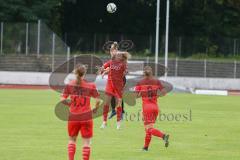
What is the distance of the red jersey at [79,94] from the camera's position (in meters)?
13.2

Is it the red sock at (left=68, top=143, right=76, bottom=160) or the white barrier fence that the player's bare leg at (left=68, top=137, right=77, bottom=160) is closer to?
the red sock at (left=68, top=143, right=76, bottom=160)

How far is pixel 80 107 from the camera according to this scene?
13289 mm

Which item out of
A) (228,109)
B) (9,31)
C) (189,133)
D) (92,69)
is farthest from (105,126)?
(9,31)

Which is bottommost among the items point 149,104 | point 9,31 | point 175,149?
point 175,149

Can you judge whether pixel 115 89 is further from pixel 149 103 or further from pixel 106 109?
pixel 149 103

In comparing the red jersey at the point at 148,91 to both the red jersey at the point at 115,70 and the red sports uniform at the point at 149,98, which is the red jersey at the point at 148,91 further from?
the red jersey at the point at 115,70

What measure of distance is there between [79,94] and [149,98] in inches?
123

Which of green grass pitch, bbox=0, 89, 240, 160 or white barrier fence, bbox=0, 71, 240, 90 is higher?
white barrier fence, bbox=0, 71, 240, 90

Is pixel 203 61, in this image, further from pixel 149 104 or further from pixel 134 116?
pixel 149 104

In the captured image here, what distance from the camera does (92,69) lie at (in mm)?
47406

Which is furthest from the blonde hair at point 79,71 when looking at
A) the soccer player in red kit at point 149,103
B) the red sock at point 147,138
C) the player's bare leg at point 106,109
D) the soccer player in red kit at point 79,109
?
the player's bare leg at point 106,109

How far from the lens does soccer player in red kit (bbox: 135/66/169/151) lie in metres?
15.9

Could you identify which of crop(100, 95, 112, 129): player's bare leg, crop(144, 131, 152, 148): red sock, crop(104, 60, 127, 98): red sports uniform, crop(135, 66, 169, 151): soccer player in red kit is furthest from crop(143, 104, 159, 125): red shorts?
crop(104, 60, 127, 98): red sports uniform

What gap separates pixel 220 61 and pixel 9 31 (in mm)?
14575
